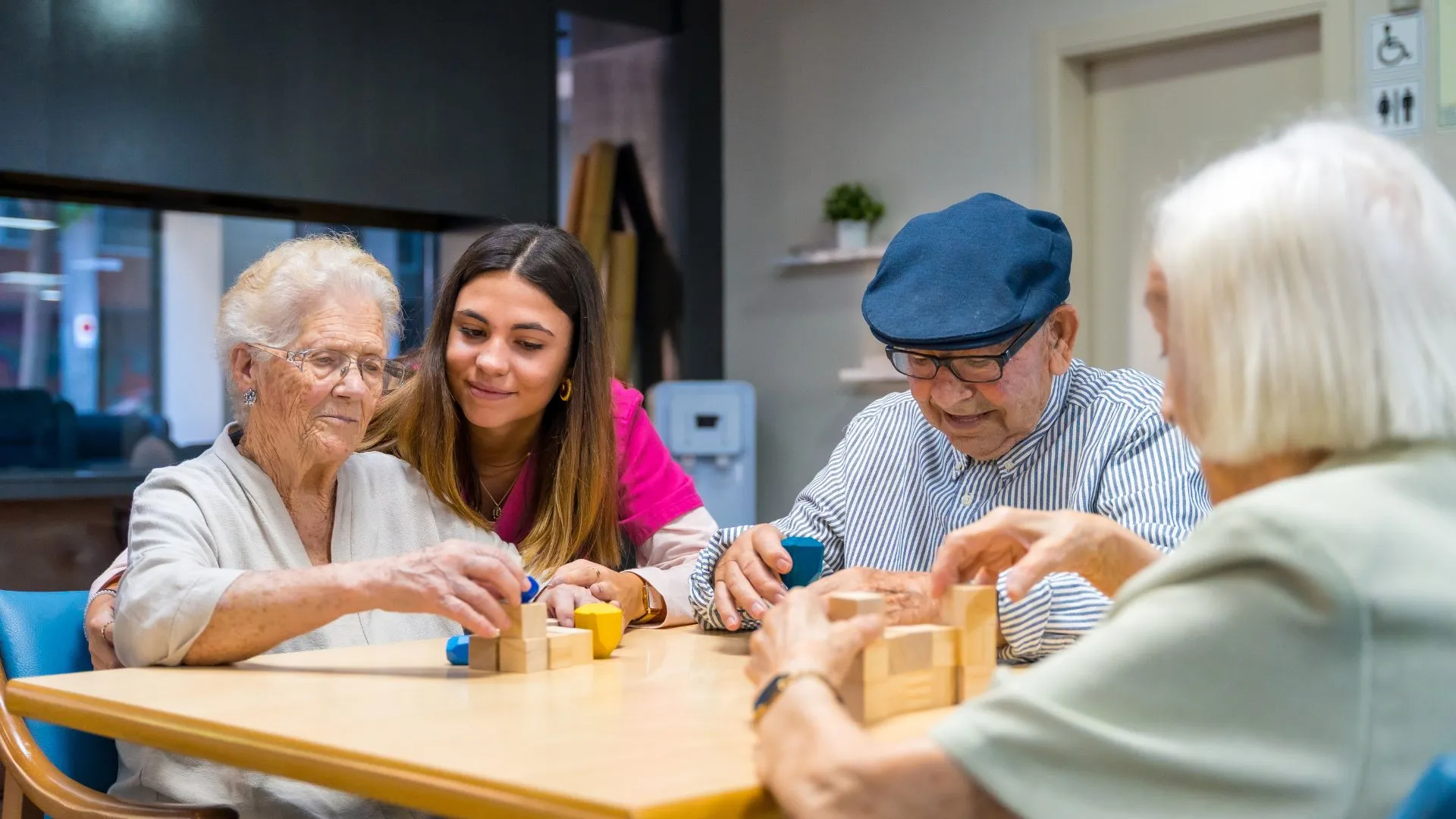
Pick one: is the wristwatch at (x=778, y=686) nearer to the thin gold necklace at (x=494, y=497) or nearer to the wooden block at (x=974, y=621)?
the wooden block at (x=974, y=621)

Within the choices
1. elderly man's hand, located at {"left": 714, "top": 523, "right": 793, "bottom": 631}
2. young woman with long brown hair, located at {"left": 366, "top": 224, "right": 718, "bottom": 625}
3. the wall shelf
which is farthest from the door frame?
elderly man's hand, located at {"left": 714, "top": 523, "right": 793, "bottom": 631}

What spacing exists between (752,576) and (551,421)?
85 cm

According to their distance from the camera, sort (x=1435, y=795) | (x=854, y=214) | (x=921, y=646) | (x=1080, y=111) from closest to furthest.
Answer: (x=1435, y=795)
(x=921, y=646)
(x=1080, y=111)
(x=854, y=214)

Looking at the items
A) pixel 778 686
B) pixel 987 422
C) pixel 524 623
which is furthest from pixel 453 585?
pixel 987 422

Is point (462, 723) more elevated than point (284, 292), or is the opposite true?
point (284, 292)

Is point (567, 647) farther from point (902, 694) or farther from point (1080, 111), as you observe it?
point (1080, 111)

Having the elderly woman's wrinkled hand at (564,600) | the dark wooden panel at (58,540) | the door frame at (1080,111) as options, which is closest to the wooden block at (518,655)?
the elderly woman's wrinkled hand at (564,600)

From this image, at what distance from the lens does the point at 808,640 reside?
123 centimetres

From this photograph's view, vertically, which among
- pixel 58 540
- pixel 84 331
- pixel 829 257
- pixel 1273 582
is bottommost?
pixel 58 540

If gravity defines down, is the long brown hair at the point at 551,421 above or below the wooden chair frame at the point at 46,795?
above

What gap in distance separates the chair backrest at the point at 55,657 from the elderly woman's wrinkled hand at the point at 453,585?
0.66m

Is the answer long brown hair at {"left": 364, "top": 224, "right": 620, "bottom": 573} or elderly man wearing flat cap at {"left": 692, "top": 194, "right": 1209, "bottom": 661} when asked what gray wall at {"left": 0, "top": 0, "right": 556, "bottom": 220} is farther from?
elderly man wearing flat cap at {"left": 692, "top": 194, "right": 1209, "bottom": 661}

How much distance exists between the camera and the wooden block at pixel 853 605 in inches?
51.8

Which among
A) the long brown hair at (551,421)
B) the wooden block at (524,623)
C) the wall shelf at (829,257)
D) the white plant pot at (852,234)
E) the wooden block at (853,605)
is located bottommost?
the wooden block at (524,623)
